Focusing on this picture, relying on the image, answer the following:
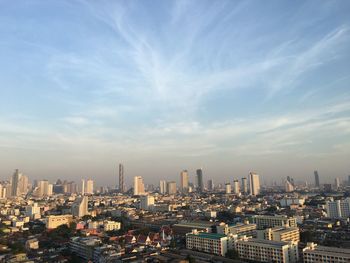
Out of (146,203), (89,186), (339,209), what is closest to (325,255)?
(339,209)

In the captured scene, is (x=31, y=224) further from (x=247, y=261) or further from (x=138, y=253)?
(x=247, y=261)

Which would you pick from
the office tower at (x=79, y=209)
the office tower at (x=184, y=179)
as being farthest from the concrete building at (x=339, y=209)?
the office tower at (x=184, y=179)

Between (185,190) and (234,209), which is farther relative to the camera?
(185,190)

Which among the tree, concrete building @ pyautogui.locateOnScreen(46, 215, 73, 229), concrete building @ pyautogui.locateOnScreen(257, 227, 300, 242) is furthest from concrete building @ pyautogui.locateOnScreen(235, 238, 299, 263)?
concrete building @ pyautogui.locateOnScreen(46, 215, 73, 229)

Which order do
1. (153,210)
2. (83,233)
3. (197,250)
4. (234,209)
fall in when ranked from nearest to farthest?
(197,250)
(83,233)
(234,209)
(153,210)

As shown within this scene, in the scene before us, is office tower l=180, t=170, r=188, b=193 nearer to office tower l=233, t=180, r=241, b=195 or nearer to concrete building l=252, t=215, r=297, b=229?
office tower l=233, t=180, r=241, b=195

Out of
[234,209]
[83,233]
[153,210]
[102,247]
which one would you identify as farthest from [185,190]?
[102,247]

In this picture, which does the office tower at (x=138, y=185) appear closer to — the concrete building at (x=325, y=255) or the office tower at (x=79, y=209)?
the office tower at (x=79, y=209)
